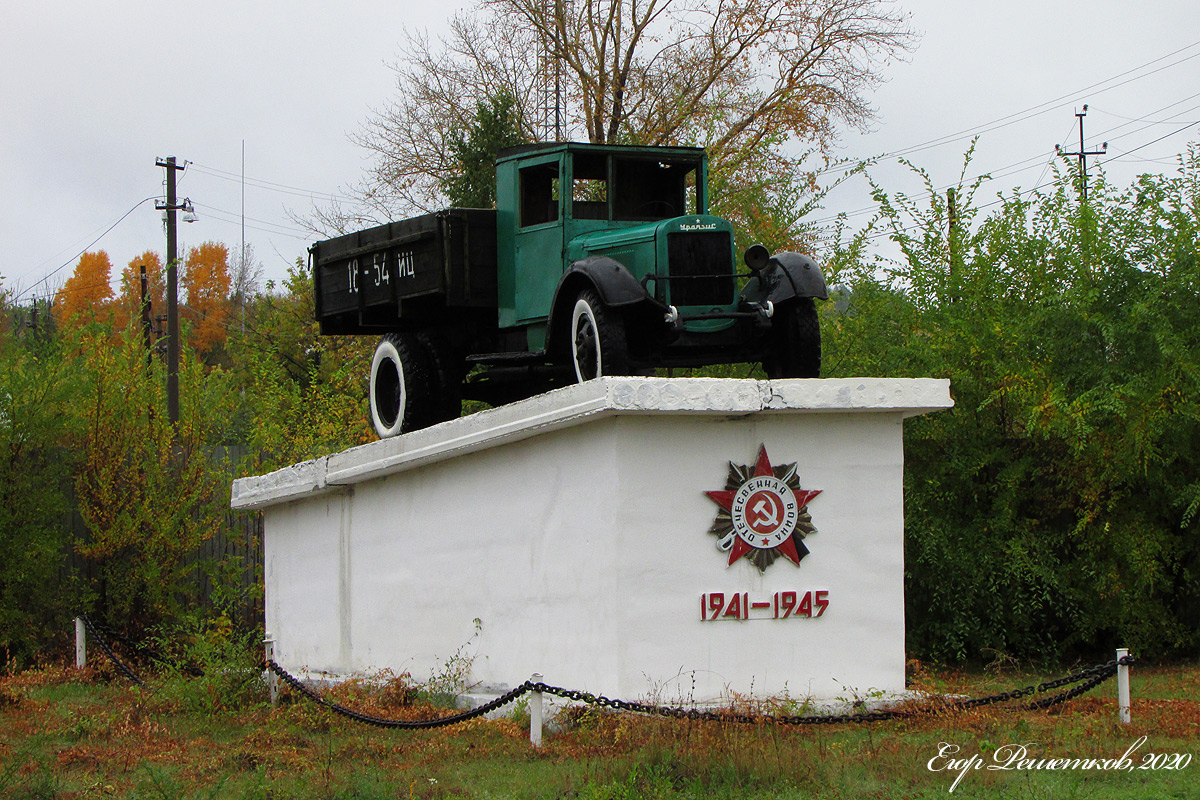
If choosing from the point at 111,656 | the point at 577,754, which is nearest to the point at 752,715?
the point at 577,754

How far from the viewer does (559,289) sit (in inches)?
354

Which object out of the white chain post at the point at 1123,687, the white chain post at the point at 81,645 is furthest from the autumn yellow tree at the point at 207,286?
the white chain post at the point at 1123,687

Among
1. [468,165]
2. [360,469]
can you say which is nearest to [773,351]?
[360,469]

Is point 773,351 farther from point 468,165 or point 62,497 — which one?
point 468,165

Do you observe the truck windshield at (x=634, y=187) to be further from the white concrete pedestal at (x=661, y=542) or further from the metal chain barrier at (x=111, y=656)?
the metal chain barrier at (x=111, y=656)

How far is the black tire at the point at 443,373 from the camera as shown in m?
11.0

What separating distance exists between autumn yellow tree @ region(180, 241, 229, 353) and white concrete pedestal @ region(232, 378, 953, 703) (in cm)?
5364

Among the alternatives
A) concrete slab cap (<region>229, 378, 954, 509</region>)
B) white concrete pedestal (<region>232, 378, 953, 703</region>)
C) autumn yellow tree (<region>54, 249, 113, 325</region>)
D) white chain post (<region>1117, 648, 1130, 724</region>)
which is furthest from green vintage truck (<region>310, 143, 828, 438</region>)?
autumn yellow tree (<region>54, 249, 113, 325</region>)

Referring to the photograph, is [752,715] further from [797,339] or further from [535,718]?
[797,339]

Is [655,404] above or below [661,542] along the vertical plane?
Answer: above

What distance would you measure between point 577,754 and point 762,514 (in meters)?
1.90

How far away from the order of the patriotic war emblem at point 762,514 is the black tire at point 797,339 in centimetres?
145

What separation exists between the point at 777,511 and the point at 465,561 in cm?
245

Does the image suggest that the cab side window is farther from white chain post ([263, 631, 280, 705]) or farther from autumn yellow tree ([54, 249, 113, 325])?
autumn yellow tree ([54, 249, 113, 325])
